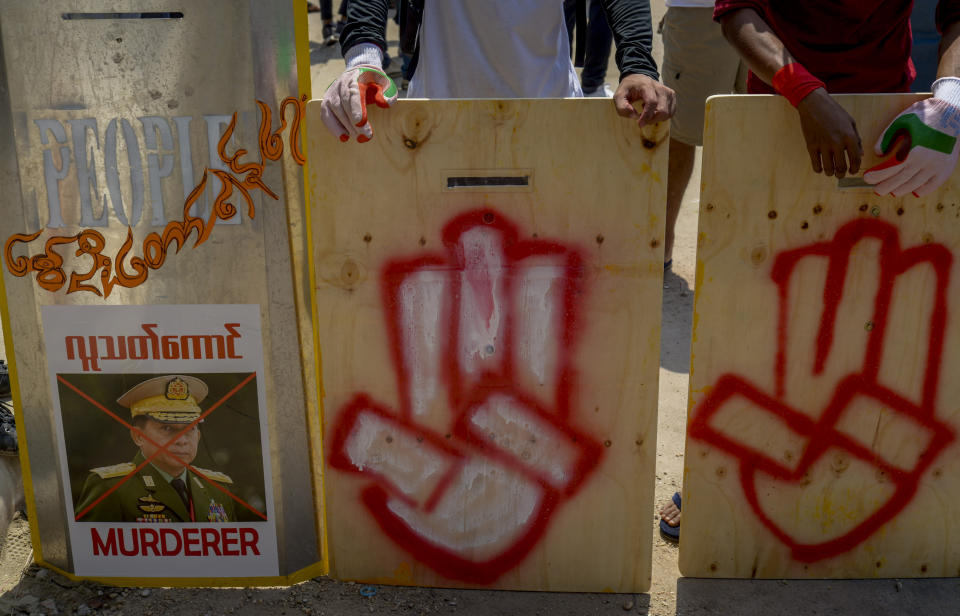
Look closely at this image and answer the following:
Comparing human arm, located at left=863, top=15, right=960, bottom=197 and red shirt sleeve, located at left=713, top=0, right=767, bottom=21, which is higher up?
red shirt sleeve, located at left=713, top=0, right=767, bottom=21

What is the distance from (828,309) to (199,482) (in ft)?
5.52

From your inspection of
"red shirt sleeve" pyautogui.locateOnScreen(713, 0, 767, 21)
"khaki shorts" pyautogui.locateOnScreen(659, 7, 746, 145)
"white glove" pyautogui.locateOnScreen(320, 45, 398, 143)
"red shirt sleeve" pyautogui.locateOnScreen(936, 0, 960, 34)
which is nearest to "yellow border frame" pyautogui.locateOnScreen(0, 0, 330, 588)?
"white glove" pyautogui.locateOnScreen(320, 45, 398, 143)

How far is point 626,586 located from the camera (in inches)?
97.9

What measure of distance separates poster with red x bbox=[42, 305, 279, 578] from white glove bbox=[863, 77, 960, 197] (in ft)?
5.11

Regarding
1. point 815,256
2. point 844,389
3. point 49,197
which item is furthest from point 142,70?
point 844,389

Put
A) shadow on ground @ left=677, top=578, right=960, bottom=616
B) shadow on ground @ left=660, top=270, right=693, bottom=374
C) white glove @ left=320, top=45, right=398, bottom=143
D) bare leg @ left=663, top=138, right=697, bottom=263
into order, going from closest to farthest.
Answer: white glove @ left=320, top=45, right=398, bottom=143 < shadow on ground @ left=677, top=578, right=960, bottom=616 < shadow on ground @ left=660, top=270, right=693, bottom=374 < bare leg @ left=663, top=138, right=697, bottom=263

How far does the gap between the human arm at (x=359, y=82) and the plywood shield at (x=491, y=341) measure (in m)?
0.06

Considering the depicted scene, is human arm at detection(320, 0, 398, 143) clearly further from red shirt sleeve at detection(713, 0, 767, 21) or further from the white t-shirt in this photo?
red shirt sleeve at detection(713, 0, 767, 21)

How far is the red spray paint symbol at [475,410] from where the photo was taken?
2.25m

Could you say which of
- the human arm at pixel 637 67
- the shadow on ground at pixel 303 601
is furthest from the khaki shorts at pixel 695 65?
the shadow on ground at pixel 303 601

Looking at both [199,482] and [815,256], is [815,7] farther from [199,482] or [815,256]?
[199,482]

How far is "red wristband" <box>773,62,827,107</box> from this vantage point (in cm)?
212

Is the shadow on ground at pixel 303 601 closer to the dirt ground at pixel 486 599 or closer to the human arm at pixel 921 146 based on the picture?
the dirt ground at pixel 486 599

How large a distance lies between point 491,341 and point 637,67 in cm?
76
